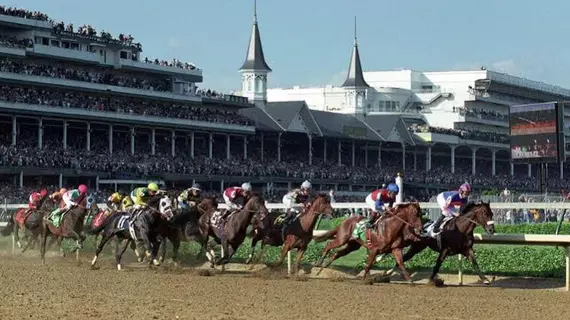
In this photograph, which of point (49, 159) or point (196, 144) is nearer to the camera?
point (49, 159)

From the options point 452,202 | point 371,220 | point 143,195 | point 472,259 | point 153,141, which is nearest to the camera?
point 472,259

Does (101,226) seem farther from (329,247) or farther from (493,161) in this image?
(493,161)

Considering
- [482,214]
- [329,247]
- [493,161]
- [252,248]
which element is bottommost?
[252,248]

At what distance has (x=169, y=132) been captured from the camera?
62.5 metres

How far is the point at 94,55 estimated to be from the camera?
58.3 meters

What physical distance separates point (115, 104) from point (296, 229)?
3807 cm

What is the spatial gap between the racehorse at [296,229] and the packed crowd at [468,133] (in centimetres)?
6305

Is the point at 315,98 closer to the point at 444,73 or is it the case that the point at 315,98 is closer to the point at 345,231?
the point at 444,73

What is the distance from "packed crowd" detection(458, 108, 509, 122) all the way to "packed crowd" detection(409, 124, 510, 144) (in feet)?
11.5

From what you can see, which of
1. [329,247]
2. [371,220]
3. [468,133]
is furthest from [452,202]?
[468,133]

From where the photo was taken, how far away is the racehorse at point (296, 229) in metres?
20.4

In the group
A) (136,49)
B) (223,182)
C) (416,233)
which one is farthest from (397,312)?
(136,49)

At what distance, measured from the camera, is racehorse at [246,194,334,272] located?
802 inches

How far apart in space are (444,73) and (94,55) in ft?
188
